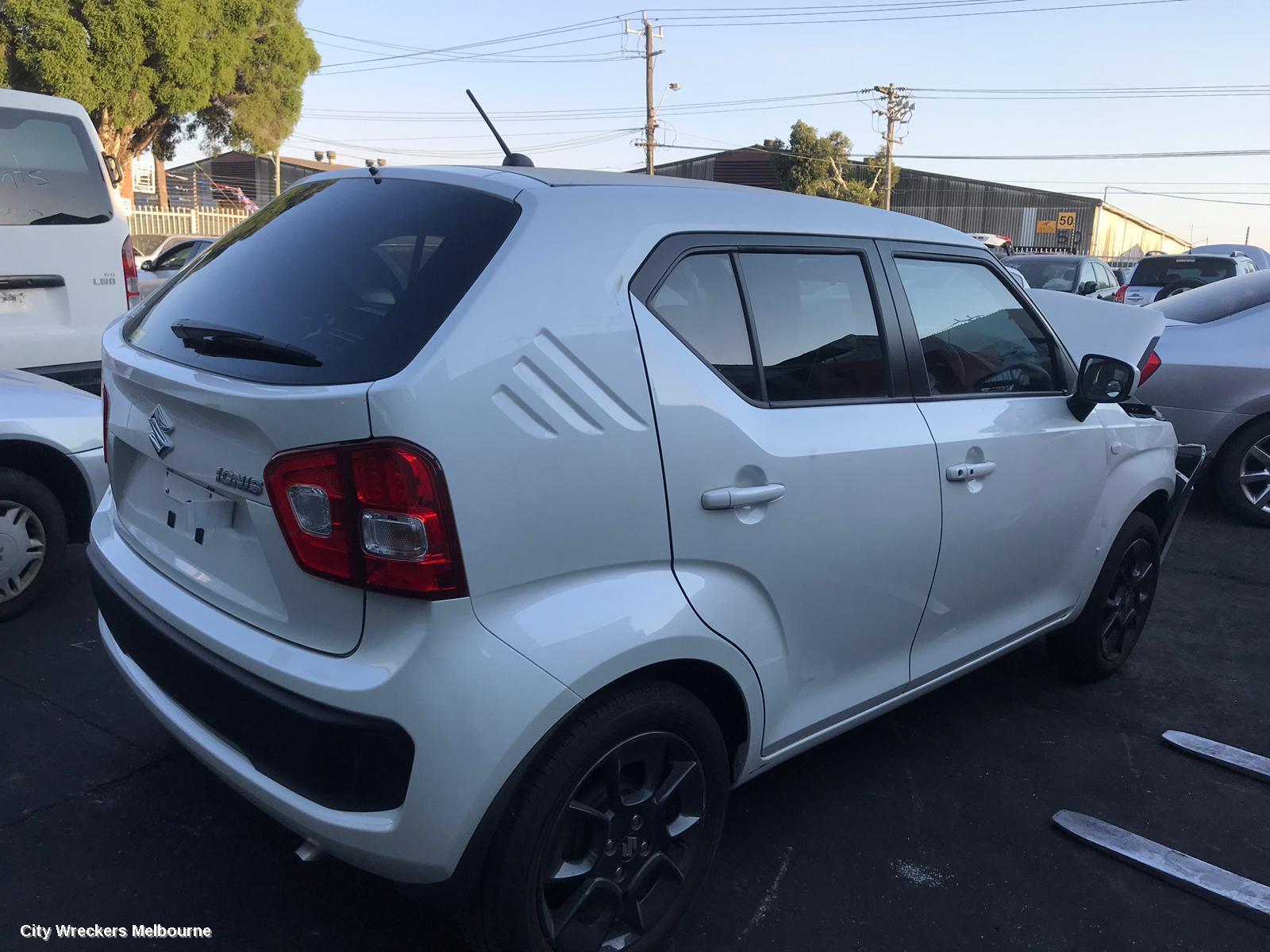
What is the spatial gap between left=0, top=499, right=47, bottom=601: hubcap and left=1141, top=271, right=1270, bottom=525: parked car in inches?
250

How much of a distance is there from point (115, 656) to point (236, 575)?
28.9 inches

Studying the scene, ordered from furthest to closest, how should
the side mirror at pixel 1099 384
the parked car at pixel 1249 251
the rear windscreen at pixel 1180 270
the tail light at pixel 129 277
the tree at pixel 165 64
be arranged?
the tree at pixel 165 64 → the parked car at pixel 1249 251 → the rear windscreen at pixel 1180 270 → the tail light at pixel 129 277 → the side mirror at pixel 1099 384

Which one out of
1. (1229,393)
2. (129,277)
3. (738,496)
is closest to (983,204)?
(1229,393)

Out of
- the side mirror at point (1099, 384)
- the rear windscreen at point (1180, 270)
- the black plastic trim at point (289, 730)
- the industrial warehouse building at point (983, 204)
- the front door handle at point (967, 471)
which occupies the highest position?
the industrial warehouse building at point (983, 204)

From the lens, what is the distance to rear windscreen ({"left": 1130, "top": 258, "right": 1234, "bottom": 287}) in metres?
13.6

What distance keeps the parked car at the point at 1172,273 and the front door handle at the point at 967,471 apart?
1165cm

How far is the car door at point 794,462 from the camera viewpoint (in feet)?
7.27

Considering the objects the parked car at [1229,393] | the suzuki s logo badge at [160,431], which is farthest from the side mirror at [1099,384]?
the parked car at [1229,393]

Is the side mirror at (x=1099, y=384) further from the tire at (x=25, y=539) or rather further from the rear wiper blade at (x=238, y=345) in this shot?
the tire at (x=25, y=539)

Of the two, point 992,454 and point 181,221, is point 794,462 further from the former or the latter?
point 181,221

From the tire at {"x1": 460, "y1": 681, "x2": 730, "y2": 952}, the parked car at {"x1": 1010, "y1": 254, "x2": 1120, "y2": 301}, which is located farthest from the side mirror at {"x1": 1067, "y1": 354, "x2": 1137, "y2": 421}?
the parked car at {"x1": 1010, "y1": 254, "x2": 1120, "y2": 301}

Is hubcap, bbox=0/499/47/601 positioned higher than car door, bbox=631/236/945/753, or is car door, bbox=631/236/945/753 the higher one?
car door, bbox=631/236/945/753

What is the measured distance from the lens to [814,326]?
2646 millimetres

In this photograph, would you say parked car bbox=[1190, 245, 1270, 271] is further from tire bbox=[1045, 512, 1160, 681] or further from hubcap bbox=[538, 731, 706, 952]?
hubcap bbox=[538, 731, 706, 952]
